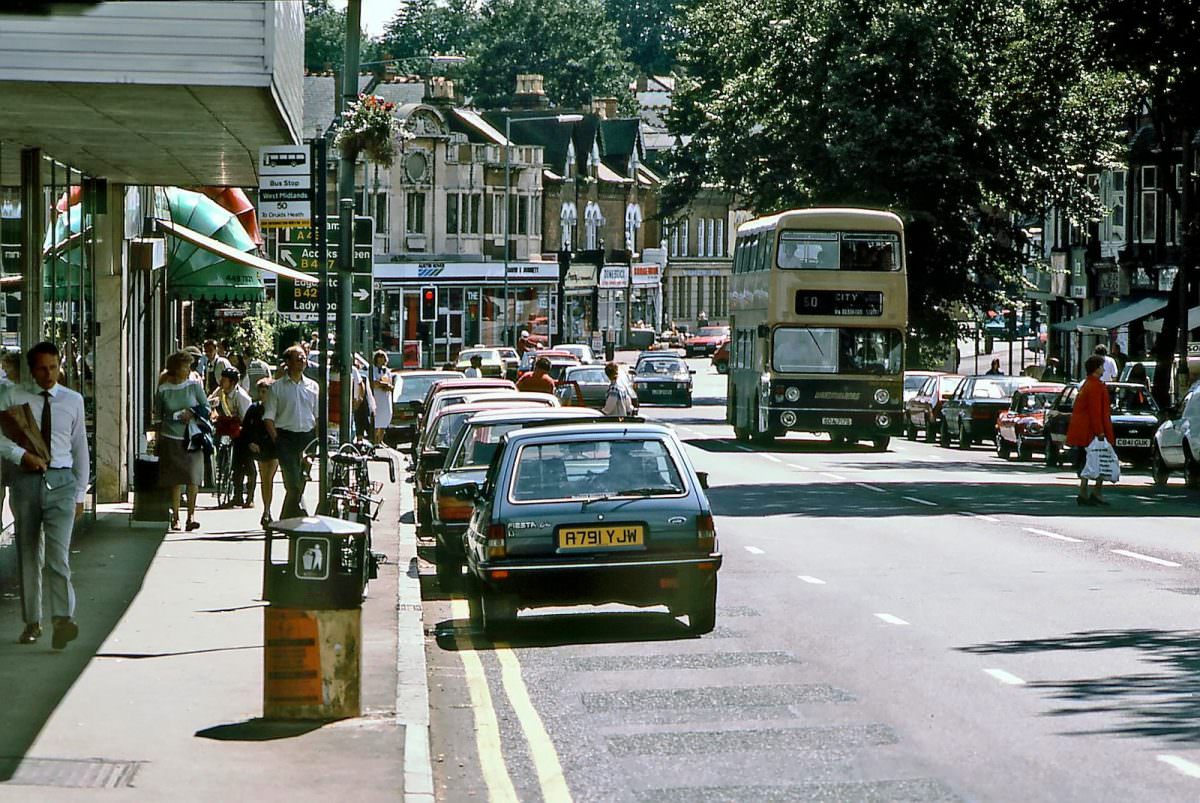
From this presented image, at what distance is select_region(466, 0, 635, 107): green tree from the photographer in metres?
136

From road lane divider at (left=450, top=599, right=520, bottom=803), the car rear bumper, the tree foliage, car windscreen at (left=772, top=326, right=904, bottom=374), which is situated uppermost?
the tree foliage

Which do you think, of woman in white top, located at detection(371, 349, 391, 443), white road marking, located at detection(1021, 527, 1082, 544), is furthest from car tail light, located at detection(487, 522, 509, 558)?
woman in white top, located at detection(371, 349, 391, 443)

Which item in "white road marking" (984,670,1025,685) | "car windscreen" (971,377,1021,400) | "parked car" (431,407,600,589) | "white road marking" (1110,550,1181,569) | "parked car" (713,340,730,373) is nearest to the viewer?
"white road marking" (984,670,1025,685)

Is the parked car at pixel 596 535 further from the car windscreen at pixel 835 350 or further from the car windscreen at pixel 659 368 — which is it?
the car windscreen at pixel 659 368

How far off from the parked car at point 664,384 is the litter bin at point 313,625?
182 ft

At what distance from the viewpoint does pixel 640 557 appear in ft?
44.0

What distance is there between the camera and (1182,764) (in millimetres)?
9031

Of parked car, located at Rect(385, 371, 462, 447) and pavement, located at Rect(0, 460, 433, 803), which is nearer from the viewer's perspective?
pavement, located at Rect(0, 460, 433, 803)

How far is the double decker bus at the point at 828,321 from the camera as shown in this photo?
38.8 metres

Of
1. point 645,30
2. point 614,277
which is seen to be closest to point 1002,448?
point 614,277

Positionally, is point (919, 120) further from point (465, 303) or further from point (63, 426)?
point (465, 303)

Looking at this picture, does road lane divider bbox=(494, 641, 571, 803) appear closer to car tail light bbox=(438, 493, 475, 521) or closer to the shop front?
car tail light bbox=(438, 493, 475, 521)

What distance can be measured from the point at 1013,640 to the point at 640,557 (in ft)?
8.07

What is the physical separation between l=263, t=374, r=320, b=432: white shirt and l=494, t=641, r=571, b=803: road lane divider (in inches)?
286
